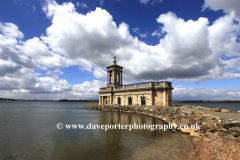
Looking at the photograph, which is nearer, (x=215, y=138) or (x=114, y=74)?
(x=215, y=138)

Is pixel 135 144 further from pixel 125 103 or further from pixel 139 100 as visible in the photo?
pixel 125 103

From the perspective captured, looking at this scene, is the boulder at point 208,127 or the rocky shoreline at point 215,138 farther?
the boulder at point 208,127

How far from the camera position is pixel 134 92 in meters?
29.5

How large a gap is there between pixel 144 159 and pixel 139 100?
71.8 ft

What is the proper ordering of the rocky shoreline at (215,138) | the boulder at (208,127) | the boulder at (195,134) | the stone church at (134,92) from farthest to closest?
the stone church at (134,92) → the boulder at (195,134) → the boulder at (208,127) → the rocky shoreline at (215,138)

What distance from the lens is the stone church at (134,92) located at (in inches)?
990

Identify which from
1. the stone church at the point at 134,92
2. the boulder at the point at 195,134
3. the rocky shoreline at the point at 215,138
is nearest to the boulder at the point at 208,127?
the rocky shoreline at the point at 215,138

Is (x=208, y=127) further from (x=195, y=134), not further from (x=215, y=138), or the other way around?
(x=215, y=138)

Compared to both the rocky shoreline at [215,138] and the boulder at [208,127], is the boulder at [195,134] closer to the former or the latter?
the rocky shoreline at [215,138]

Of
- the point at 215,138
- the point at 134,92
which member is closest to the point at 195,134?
the point at 215,138

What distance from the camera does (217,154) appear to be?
6.52m

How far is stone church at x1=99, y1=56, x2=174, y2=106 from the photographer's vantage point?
990 inches

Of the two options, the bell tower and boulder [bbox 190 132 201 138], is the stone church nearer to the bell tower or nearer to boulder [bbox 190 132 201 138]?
the bell tower

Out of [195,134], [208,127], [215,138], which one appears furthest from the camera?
[195,134]
